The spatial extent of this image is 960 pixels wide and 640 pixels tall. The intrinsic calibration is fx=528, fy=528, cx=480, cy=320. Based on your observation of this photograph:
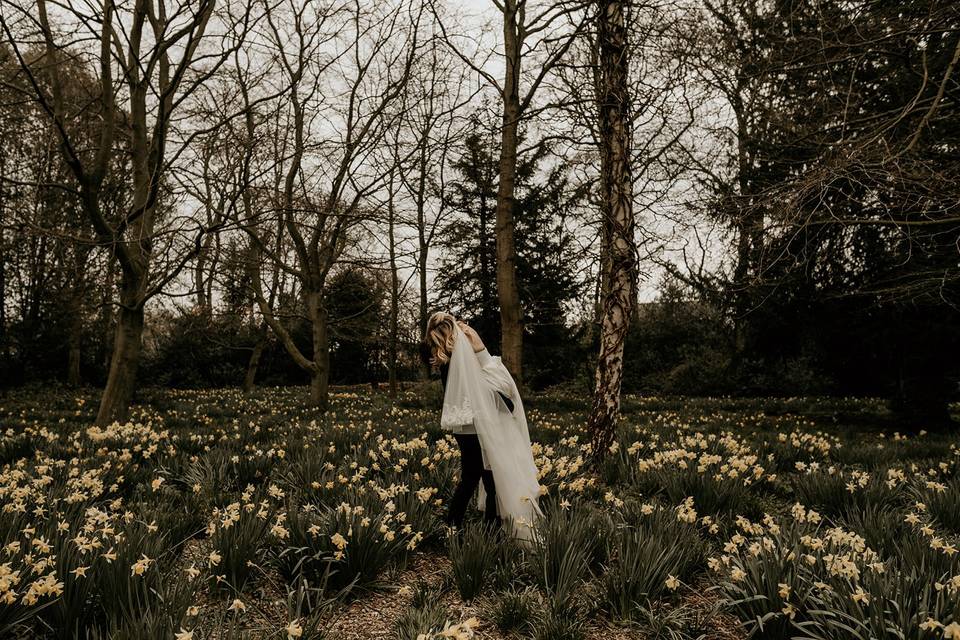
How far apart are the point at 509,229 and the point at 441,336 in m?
6.54

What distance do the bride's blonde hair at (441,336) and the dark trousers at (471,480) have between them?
0.58m

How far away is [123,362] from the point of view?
24.3 feet

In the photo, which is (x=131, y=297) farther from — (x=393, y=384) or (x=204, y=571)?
(x=393, y=384)

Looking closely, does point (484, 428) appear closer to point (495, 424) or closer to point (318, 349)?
point (495, 424)

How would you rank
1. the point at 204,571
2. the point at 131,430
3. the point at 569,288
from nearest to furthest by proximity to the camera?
the point at 204,571
the point at 131,430
the point at 569,288

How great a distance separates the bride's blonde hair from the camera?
3887 mm

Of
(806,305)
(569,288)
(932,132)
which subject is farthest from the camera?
(569,288)

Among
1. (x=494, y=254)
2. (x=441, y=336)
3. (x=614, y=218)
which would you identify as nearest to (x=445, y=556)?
(x=441, y=336)

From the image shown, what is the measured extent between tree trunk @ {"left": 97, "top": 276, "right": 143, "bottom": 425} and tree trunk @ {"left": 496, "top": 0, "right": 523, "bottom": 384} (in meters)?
5.77

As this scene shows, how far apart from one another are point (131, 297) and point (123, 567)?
19.5ft

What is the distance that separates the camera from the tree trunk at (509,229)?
9.93 m

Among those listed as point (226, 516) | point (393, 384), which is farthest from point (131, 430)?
point (393, 384)

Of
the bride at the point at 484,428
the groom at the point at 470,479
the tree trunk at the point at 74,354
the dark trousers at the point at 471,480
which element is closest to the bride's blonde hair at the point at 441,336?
the bride at the point at 484,428

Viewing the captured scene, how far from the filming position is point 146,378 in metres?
21.3
